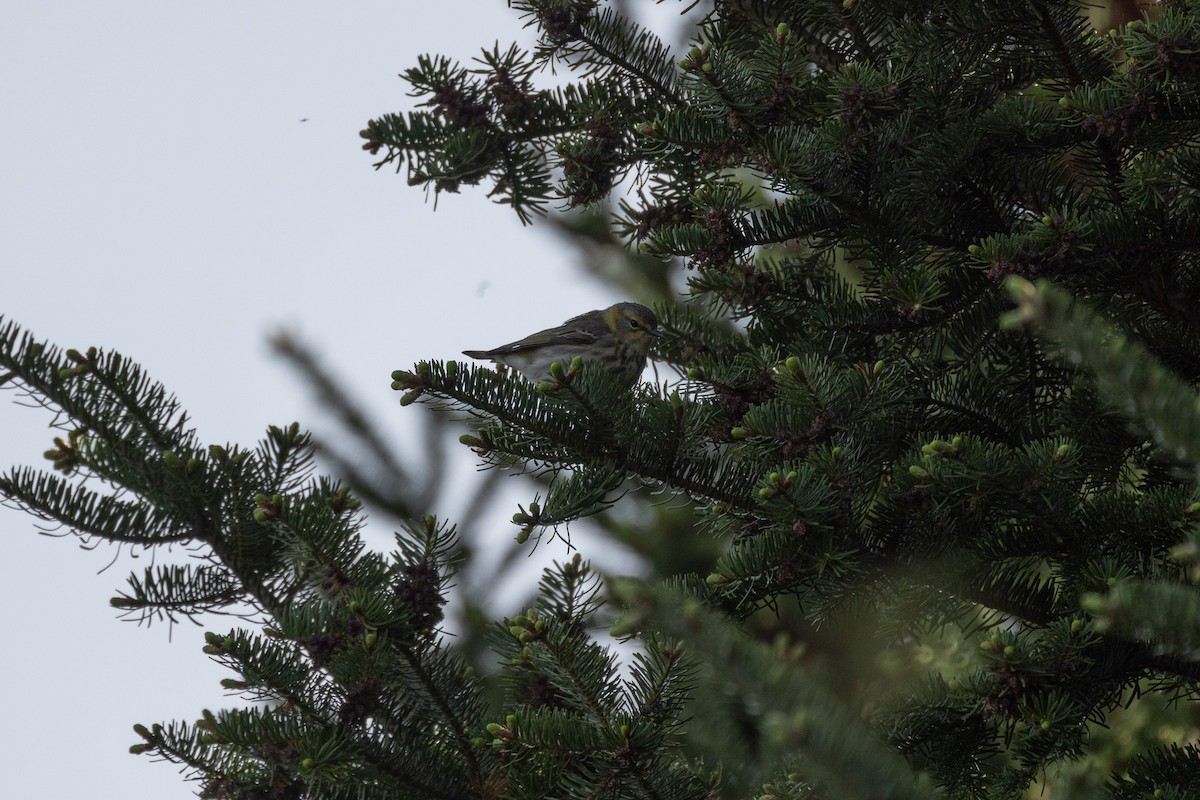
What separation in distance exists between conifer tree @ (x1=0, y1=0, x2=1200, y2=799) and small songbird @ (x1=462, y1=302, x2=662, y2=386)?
233cm

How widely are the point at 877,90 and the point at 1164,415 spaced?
5.97 feet

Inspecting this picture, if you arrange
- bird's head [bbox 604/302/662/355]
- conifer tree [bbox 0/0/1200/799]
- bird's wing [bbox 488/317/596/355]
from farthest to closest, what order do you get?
bird's head [bbox 604/302/662/355] < bird's wing [bbox 488/317/596/355] < conifer tree [bbox 0/0/1200/799]

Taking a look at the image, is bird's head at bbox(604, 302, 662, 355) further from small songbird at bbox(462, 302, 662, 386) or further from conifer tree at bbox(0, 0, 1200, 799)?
conifer tree at bbox(0, 0, 1200, 799)

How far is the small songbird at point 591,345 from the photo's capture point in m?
5.49

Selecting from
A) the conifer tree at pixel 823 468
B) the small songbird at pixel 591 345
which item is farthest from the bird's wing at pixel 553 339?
the conifer tree at pixel 823 468

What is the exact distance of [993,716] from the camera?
228 centimetres

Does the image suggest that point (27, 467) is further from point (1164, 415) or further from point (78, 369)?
point (1164, 415)

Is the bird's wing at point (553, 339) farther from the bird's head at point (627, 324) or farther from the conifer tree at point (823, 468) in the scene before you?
the conifer tree at point (823, 468)

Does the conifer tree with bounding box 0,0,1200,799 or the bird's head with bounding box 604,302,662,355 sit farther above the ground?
the bird's head with bounding box 604,302,662,355

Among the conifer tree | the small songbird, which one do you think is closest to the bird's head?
the small songbird

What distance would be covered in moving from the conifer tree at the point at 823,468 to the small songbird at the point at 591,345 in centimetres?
233

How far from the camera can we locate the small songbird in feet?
18.0

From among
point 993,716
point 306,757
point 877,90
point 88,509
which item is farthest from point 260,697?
point 877,90

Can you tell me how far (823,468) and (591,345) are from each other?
3441mm
